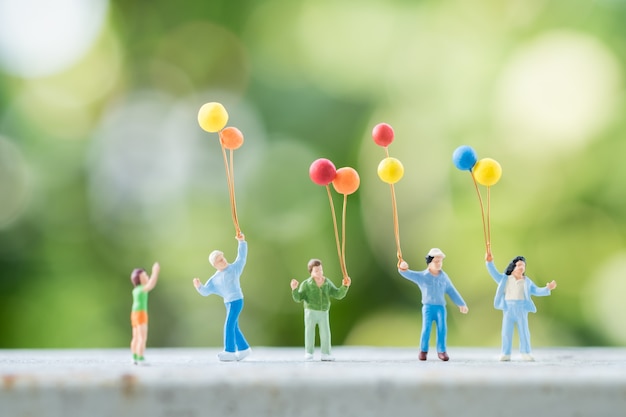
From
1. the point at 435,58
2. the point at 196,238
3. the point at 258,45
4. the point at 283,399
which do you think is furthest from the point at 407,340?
the point at 283,399

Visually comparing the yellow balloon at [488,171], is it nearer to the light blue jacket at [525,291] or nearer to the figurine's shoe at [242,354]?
the light blue jacket at [525,291]

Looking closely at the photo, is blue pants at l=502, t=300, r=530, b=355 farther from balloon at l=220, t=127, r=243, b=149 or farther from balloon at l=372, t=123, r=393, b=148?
→ balloon at l=220, t=127, r=243, b=149

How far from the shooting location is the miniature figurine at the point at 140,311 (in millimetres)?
1752

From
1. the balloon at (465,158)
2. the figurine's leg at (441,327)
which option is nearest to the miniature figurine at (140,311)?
the figurine's leg at (441,327)

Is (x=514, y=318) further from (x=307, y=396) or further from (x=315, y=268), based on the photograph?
(x=307, y=396)

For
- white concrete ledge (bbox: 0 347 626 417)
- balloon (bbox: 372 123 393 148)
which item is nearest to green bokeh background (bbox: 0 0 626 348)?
balloon (bbox: 372 123 393 148)

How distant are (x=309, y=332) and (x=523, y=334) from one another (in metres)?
0.61

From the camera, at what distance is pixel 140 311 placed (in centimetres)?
187

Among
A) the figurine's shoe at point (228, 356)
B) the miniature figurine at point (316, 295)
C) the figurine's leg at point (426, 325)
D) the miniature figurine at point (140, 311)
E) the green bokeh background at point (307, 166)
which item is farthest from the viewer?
the green bokeh background at point (307, 166)

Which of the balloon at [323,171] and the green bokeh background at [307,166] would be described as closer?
the balloon at [323,171]

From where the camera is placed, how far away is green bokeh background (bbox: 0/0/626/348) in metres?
4.22

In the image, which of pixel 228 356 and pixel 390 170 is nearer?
pixel 228 356

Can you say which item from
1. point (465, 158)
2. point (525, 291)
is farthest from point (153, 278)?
point (525, 291)

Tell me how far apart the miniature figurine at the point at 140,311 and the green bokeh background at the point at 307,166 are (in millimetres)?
2441
